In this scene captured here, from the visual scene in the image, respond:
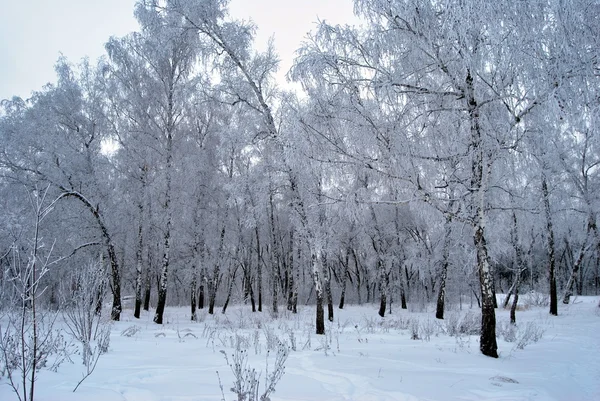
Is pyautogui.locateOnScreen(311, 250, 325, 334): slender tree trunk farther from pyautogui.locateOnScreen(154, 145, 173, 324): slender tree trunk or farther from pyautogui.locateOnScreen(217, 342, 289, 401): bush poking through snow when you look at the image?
pyautogui.locateOnScreen(154, 145, 173, 324): slender tree trunk

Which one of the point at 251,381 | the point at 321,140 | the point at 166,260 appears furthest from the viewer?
the point at 166,260

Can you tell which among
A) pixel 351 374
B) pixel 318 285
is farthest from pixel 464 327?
pixel 351 374

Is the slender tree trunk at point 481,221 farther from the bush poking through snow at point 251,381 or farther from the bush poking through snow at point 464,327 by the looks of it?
the bush poking through snow at point 251,381

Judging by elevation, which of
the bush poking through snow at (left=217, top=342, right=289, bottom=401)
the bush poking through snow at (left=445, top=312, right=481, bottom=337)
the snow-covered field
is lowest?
the bush poking through snow at (left=445, top=312, right=481, bottom=337)

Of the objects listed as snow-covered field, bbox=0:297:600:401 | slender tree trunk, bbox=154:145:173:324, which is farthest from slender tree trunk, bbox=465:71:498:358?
slender tree trunk, bbox=154:145:173:324

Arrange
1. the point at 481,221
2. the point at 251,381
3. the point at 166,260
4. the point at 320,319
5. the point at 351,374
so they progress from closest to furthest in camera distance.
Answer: the point at 251,381 → the point at 351,374 → the point at 481,221 → the point at 320,319 → the point at 166,260

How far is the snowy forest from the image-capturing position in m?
4.29

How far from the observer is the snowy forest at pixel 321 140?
4289mm

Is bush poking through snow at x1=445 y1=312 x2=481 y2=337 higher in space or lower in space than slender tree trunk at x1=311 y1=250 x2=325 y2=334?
lower

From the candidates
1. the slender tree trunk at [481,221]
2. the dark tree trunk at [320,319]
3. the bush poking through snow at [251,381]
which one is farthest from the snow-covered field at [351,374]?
the dark tree trunk at [320,319]

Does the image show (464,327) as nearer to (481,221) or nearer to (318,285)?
(318,285)

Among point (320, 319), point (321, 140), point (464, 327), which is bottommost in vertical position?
point (464, 327)

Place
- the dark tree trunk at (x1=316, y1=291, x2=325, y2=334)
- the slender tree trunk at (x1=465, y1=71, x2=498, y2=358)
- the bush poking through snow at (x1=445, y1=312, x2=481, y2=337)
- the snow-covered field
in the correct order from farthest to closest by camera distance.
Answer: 1. the dark tree trunk at (x1=316, y1=291, x2=325, y2=334)
2. the bush poking through snow at (x1=445, y1=312, x2=481, y2=337)
3. the slender tree trunk at (x1=465, y1=71, x2=498, y2=358)
4. the snow-covered field

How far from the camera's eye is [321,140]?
6340 millimetres
